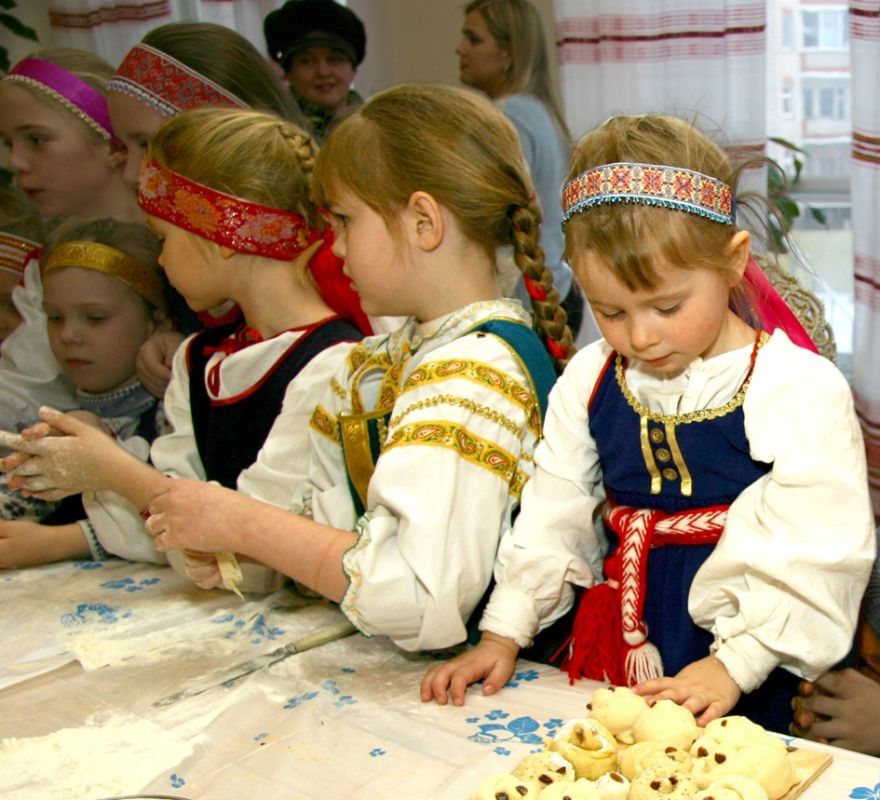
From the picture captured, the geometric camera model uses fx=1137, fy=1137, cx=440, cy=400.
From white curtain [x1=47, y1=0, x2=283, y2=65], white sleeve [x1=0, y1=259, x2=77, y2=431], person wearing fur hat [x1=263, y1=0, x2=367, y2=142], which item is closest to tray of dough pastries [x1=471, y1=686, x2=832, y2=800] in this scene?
white sleeve [x1=0, y1=259, x2=77, y2=431]

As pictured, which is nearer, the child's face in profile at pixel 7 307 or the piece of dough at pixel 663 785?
the piece of dough at pixel 663 785

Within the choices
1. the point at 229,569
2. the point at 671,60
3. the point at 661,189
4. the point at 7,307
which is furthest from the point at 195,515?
the point at 671,60

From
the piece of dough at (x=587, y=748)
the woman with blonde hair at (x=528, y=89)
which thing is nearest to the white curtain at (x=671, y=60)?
the woman with blonde hair at (x=528, y=89)

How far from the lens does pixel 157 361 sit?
7.27ft

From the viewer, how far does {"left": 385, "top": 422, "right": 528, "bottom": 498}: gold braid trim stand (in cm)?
142

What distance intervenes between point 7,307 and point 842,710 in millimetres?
1998

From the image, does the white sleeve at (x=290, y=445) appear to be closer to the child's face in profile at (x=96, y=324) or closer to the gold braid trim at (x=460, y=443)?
the gold braid trim at (x=460, y=443)

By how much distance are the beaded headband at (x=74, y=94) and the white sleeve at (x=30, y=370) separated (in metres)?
0.33

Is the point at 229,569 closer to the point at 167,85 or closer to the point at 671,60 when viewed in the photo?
the point at 167,85

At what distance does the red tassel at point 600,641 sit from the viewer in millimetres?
1421

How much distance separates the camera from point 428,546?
1.39m

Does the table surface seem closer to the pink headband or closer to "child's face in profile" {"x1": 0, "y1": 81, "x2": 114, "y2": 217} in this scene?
the pink headband

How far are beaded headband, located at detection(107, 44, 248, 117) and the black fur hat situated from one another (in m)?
0.88

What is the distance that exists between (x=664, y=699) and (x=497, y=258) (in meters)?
0.69
